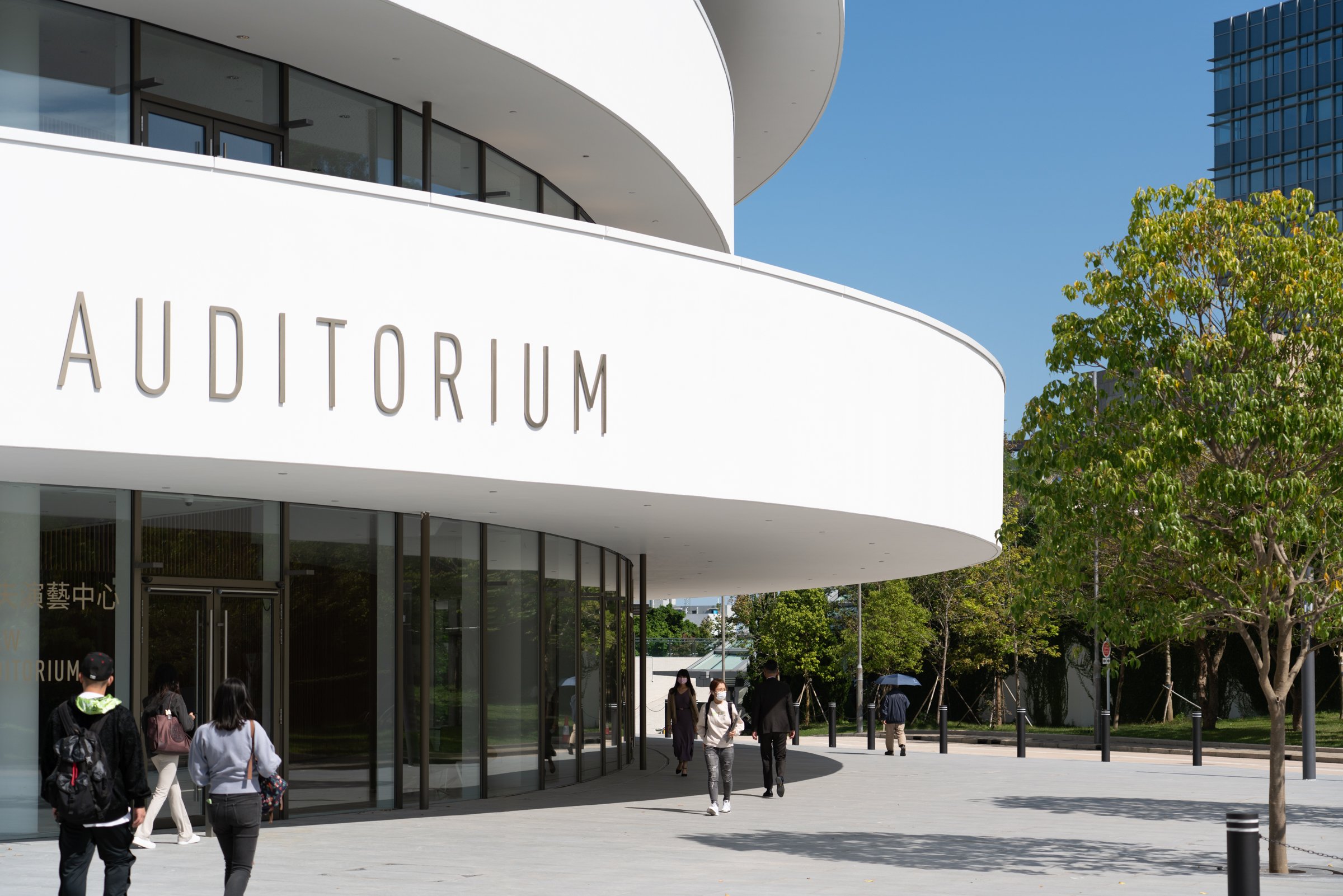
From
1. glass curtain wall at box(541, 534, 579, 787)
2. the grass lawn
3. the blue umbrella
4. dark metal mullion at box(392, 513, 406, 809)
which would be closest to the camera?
dark metal mullion at box(392, 513, 406, 809)

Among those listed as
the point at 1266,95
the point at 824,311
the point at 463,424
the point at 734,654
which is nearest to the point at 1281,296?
the point at 824,311

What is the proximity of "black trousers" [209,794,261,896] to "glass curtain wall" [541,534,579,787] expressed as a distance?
34.2ft

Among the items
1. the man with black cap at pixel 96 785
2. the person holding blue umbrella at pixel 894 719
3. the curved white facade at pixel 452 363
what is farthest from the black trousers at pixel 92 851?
the person holding blue umbrella at pixel 894 719

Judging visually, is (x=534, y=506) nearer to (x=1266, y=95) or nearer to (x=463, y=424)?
(x=463, y=424)

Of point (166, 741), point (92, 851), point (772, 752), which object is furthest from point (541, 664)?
point (92, 851)

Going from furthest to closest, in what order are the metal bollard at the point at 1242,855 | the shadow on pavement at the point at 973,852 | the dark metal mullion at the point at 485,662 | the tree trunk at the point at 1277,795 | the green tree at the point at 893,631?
1. the green tree at the point at 893,631
2. the dark metal mullion at the point at 485,662
3. the shadow on pavement at the point at 973,852
4. the tree trunk at the point at 1277,795
5. the metal bollard at the point at 1242,855

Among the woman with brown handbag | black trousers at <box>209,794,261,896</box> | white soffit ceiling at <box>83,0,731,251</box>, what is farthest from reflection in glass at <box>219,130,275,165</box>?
black trousers at <box>209,794,261,896</box>

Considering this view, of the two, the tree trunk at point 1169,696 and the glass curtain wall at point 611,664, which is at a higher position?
the glass curtain wall at point 611,664

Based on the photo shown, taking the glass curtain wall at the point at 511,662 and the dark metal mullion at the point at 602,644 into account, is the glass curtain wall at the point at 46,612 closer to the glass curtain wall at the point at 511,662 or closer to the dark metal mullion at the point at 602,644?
the glass curtain wall at the point at 511,662

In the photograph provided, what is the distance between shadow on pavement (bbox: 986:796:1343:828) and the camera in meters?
17.2

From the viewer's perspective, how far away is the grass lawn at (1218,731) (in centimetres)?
3797

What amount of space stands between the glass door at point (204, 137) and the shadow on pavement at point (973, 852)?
8927 millimetres

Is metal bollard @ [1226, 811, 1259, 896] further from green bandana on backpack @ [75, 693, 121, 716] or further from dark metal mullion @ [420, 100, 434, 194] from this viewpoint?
dark metal mullion @ [420, 100, 434, 194]

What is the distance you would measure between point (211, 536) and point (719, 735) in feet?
20.0
